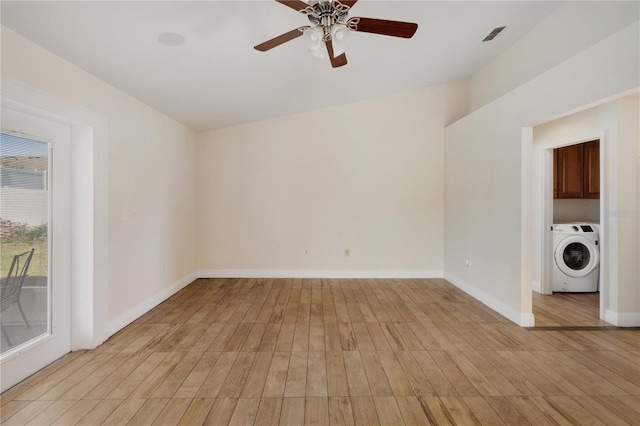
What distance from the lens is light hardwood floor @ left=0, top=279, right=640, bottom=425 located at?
1.69m

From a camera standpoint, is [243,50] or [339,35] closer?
[339,35]

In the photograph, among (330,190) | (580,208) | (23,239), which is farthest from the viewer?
(330,190)

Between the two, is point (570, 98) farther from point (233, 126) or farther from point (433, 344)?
point (233, 126)

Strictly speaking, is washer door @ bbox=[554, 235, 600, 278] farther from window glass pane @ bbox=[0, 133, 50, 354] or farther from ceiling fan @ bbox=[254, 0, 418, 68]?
window glass pane @ bbox=[0, 133, 50, 354]

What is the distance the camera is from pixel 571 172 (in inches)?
171

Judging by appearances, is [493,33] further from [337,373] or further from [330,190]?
[337,373]

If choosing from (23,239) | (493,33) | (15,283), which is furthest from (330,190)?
(15,283)

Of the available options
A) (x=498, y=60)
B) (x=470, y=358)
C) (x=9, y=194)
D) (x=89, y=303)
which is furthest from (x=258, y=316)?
(x=498, y=60)

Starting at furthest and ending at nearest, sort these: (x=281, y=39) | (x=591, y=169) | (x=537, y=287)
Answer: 1. (x=591, y=169)
2. (x=537, y=287)
3. (x=281, y=39)

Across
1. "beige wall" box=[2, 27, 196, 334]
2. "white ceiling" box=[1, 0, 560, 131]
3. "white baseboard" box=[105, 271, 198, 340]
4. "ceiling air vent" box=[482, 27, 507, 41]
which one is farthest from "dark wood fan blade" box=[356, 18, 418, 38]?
"white baseboard" box=[105, 271, 198, 340]

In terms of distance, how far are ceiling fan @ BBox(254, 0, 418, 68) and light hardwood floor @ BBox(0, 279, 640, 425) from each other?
2.39m

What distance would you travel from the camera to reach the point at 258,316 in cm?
316

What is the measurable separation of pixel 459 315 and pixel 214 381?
8.72 feet

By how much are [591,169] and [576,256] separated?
1447mm
